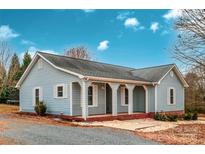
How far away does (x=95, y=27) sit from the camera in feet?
32.4

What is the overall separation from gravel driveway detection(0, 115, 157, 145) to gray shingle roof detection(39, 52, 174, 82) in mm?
3309

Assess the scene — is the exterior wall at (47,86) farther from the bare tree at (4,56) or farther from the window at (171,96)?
the window at (171,96)

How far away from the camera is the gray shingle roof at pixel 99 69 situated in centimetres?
1344

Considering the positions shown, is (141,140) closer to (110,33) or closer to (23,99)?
(110,33)

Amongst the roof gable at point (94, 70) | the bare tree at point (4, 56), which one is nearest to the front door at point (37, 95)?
the roof gable at point (94, 70)

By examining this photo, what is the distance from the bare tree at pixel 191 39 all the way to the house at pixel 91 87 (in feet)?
15.5

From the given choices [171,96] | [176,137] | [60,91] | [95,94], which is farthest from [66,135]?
[171,96]

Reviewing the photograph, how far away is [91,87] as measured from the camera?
46.4 ft

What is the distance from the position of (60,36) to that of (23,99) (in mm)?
6918

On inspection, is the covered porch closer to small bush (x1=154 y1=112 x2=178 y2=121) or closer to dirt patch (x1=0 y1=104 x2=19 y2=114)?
small bush (x1=154 y1=112 x2=178 y2=121)

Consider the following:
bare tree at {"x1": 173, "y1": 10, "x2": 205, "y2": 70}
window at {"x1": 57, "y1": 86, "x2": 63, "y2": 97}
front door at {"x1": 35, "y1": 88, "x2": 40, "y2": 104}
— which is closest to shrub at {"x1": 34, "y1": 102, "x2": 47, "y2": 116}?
front door at {"x1": 35, "y1": 88, "x2": 40, "y2": 104}

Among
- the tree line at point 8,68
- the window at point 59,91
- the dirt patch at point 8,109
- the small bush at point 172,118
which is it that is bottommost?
the small bush at point 172,118

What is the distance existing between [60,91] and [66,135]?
16.1ft
